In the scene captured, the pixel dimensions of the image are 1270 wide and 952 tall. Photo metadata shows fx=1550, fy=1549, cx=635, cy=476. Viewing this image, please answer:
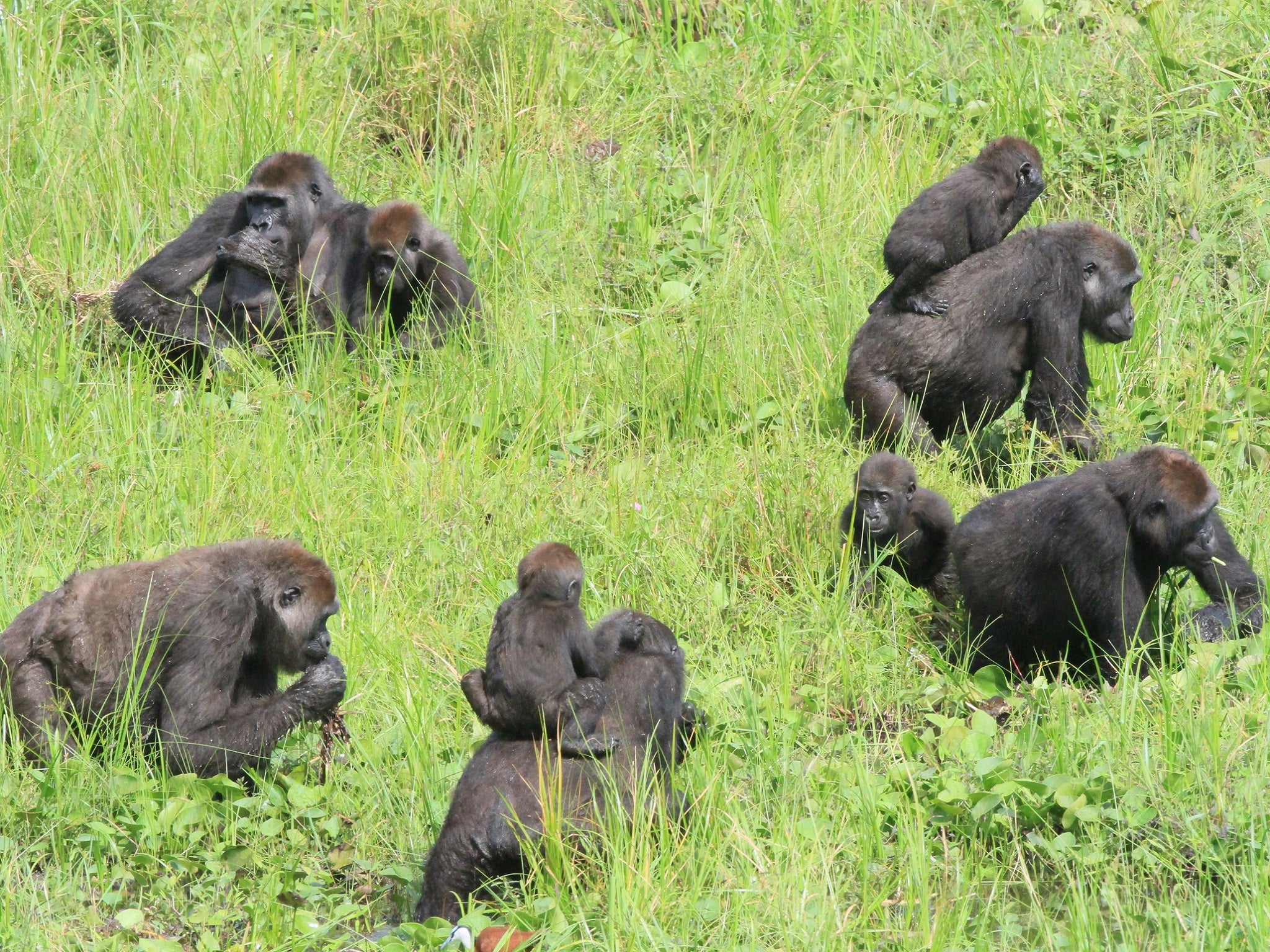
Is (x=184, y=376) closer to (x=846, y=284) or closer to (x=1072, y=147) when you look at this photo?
(x=846, y=284)

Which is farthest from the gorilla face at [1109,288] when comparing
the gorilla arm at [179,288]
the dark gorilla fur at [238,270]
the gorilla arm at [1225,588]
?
the gorilla arm at [179,288]

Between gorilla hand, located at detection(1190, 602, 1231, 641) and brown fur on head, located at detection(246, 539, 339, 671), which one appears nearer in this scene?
brown fur on head, located at detection(246, 539, 339, 671)

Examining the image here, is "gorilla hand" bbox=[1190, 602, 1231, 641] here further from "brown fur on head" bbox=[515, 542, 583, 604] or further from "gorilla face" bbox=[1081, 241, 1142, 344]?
"brown fur on head" bbox=[515, 542, 583, 604]

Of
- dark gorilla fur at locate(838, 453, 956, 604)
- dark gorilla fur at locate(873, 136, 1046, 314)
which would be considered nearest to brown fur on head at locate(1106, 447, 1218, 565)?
dark gorilla fur at locate(838, 453, 956, 604)

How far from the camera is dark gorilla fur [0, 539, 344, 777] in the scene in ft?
15.4

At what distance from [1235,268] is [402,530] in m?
4.34

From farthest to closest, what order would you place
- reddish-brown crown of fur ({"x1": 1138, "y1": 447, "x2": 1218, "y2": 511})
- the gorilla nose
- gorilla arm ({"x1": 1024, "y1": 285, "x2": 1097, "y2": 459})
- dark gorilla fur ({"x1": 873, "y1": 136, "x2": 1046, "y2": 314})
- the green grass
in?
1. dark gorilla fur ({"x1": 873, "y1": 136, "x2": 1046, "y2": 314})
2. gorilla arm ({"x1": 1024, "y1": 285, "x2": 1097, "y2": 459})
3. reddish-brown crown of fur ({"x1": 1138, "y1": 447, "x2": 1218, "y2": 511})
4. the gorilla nose
5. the green grass

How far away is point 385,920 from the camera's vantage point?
4.35 m

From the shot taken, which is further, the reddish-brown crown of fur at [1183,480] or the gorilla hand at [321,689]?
the reddish-brown crown of fur at [1183,480]

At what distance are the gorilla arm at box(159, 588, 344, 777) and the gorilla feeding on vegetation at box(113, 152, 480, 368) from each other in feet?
8.98

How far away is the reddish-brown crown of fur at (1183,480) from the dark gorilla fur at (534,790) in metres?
1.88

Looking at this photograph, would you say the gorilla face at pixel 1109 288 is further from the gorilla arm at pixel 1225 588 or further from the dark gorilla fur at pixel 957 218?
the gorilla arm at pixel 1225 588

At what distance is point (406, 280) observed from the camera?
734 cm

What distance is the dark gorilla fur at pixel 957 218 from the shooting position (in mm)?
6660
